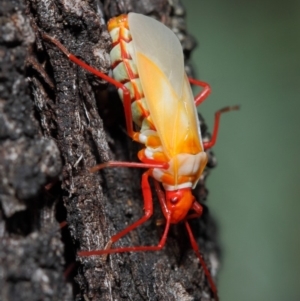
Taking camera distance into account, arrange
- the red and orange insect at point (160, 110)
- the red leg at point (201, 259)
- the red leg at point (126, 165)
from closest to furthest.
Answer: the red leg at point (126, 165)
the red and orange insect at point (160, 110)
the red leg at point (201, 259)

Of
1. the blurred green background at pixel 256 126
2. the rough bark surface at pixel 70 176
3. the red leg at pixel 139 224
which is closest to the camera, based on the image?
the rough bark surface at pixel 70 176

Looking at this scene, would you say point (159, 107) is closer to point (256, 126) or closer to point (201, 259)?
point (201, 259)

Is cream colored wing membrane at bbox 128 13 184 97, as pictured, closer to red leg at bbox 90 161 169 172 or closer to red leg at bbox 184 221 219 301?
red leg at bbox 90 161 169 172

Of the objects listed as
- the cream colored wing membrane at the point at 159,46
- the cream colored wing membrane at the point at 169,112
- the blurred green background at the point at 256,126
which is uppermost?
the cream colored wing membrane at the point at 159,46

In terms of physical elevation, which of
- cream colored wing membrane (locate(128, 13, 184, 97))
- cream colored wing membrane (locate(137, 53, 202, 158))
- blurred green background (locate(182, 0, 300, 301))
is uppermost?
cream colored wing membrane (locate(128, 13, 184, 97))

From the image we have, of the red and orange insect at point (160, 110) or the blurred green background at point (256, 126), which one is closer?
the red and orange insect at point (160, 110)

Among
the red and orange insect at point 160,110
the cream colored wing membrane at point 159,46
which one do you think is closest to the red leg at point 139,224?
the red and orange insect at point 160,110

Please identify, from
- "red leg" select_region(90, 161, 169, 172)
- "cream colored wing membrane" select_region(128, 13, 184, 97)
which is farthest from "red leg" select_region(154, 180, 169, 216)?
"cream colored wing membrane" select_region(128, 13, 184, 97)

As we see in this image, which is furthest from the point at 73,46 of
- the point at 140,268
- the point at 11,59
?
the point at 140,268

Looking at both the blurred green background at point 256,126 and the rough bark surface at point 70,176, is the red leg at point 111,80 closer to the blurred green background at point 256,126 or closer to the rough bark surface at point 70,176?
the rough bark surface at point 70,176
